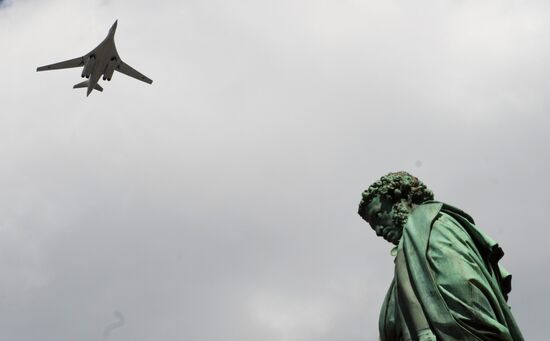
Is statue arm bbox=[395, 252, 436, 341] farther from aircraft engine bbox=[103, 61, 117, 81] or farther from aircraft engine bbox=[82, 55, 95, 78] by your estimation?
aircraft engine bbox=[82, 55, 95, 78]

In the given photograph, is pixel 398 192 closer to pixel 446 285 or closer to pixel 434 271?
pixel 434 271

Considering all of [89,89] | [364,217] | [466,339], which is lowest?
[466,339]

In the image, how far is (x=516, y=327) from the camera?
7.18m

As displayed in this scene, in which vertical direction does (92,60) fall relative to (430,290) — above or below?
above

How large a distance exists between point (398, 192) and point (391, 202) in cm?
10

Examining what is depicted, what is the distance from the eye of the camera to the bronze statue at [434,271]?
706 centimetres

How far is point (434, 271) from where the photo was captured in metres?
7.38

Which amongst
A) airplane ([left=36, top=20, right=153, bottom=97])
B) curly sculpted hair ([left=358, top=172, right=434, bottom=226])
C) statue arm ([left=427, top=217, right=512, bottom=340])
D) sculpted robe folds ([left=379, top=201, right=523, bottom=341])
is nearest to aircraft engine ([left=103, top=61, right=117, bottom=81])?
airplane ([left=36, top=20, right=153, bottom=97])

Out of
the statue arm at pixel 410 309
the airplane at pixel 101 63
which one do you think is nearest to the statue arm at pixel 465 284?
the statue arm at pixel 410 309

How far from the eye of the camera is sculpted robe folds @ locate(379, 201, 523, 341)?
7.04 meters

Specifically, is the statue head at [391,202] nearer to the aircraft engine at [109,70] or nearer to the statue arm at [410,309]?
the statue arm at [410,309]

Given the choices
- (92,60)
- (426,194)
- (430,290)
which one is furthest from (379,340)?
(92,60)

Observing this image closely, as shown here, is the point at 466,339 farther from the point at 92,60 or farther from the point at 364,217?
the point at 92,60

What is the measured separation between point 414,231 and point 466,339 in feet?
3.30
